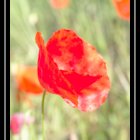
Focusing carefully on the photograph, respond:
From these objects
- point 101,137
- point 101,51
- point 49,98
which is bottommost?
point 101,137

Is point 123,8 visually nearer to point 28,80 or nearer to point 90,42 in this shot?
point 90,42

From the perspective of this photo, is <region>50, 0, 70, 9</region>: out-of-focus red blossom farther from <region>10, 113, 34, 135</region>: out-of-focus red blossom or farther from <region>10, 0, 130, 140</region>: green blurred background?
<region>10, 113, 34, 135</region>: out-of-focus red blossom

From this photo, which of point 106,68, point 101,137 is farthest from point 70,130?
point 106,68

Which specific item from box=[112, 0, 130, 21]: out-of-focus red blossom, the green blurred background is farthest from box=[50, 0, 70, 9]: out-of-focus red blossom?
box=[112, 0, 130, 21]: out-of-focus red blossom

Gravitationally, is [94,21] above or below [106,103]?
above
